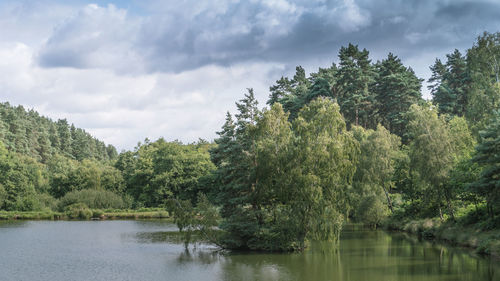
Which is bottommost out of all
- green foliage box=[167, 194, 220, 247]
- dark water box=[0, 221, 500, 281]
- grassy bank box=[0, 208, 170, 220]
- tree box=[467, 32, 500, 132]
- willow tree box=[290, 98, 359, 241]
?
dark water box=[0, 221, 500, 281]

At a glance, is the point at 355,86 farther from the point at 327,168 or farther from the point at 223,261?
the point at 223,261

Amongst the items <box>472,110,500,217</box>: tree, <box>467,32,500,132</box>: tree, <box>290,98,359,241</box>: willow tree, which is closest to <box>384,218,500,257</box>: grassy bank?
<box>472,110,500,217</box>: tree

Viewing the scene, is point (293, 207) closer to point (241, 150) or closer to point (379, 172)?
point (241, 150)

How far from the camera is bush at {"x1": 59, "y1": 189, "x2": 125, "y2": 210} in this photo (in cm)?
7031

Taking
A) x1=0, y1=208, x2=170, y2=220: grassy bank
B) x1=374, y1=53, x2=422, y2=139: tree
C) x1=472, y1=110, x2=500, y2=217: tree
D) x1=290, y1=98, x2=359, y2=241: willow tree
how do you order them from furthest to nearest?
1. x1=374, y1=53, x2=422, y2=139: tree
2. x1=0, y1=208, x2=170, y2=220: grassy bank
3. x1=290, y1=98, x2=359, y2=241: willow tree
4. x1=472, y1=110, x2=500, y2=217: tree

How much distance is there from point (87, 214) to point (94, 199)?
6061mm

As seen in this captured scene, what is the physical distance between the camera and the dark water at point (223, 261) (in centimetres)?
2483

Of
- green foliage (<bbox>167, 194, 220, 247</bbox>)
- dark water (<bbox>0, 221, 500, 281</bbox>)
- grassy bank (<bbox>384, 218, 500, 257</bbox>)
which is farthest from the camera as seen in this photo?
green foliage (<bbox>167, 194, 220, 247</bbox>)

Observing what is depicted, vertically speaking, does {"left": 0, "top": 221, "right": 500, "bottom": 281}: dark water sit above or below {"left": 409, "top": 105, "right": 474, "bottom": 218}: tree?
below

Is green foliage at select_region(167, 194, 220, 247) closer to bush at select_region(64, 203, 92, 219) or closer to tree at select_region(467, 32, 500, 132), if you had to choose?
tree at select_region(467, 32, 500, 132)

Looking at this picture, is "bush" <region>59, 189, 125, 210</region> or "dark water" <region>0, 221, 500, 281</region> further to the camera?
"bush" <region>59, 189, 125, 210</region>

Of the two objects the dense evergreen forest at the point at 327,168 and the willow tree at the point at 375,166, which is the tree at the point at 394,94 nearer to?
the dense evergreen forest at the point at 327,168

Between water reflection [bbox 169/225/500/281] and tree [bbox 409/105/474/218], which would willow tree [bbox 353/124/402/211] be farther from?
water reflection [bbox 169/225/500/281]

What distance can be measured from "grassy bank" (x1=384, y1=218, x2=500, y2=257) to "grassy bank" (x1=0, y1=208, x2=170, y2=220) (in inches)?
1452
